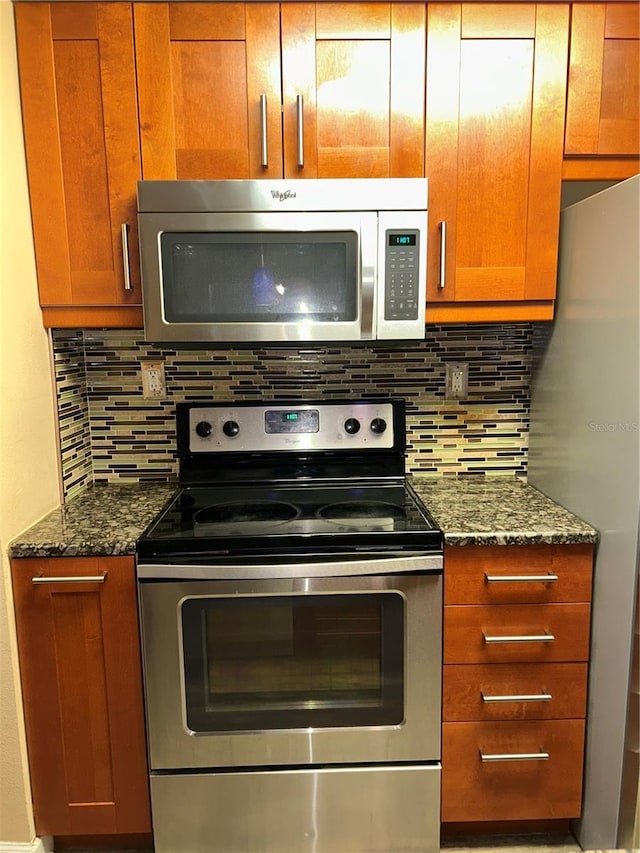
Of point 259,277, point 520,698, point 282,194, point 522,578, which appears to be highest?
point 282,194

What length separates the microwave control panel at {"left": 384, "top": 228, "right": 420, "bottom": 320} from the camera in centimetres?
144

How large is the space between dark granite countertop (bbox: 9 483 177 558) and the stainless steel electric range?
0.23 ft

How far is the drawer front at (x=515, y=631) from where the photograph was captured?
139cm

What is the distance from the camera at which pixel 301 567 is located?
133cm

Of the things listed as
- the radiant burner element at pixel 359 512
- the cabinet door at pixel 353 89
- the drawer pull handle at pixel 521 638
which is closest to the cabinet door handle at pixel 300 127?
the cabinet door at pixel 353 89

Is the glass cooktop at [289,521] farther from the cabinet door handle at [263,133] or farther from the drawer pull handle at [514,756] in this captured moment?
the cabinet door handle at [263,133]

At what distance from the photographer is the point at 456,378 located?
6.07 ft

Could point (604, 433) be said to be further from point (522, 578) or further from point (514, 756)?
point (514, 756)

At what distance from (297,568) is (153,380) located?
2.85ft

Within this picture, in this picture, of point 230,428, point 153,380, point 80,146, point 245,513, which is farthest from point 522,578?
point 80,146

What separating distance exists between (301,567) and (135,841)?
958 mm

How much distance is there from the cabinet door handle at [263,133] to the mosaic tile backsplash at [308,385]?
588 mm

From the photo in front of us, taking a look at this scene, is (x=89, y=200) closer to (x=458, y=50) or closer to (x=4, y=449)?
(x=4, y=449)

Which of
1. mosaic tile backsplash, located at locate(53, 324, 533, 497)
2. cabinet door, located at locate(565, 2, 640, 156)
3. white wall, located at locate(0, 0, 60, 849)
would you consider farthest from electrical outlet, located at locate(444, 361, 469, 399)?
white wall, located at locate(0, 0, 60, 849)
